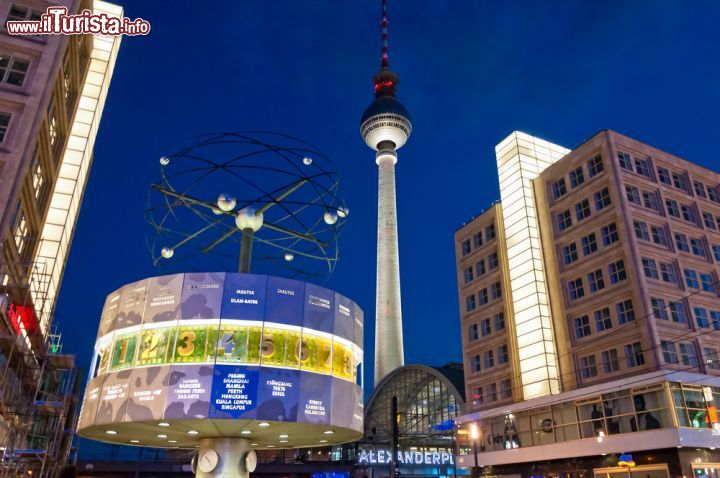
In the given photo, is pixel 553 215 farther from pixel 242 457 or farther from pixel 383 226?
pixel 383 226

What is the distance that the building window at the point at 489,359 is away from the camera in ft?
202

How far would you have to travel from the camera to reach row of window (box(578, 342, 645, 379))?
45.6 metres

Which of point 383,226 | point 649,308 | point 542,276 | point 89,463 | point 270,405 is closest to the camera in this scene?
point 270,405

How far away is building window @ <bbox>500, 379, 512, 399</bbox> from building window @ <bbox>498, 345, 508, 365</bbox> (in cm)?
211

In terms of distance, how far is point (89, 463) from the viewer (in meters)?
69.2

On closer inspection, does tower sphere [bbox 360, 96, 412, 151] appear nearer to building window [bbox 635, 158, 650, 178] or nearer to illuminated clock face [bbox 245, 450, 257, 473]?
building window [bbox 635, 158, 650, 178]

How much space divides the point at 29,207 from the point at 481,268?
158ft

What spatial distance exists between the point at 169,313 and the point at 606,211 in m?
42.6

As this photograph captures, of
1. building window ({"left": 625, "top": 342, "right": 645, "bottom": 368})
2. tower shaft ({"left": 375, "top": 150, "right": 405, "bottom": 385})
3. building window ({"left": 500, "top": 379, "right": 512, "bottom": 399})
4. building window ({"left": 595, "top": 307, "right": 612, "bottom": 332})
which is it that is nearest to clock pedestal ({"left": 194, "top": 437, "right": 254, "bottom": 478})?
building window ({"left": 625, "top": 342, "right": 645, "bottom": 368})

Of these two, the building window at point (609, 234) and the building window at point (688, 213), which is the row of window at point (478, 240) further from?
the building window at point (688, 213)

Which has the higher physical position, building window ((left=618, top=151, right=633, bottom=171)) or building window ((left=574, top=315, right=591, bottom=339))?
building window ((left=618, top=151, right=633, bottom=171))

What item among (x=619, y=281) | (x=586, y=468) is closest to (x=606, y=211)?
(x=619, y=281)

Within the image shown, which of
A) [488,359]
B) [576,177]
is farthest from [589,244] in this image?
[488,359]

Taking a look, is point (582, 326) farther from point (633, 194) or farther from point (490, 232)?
point (490, 232)
